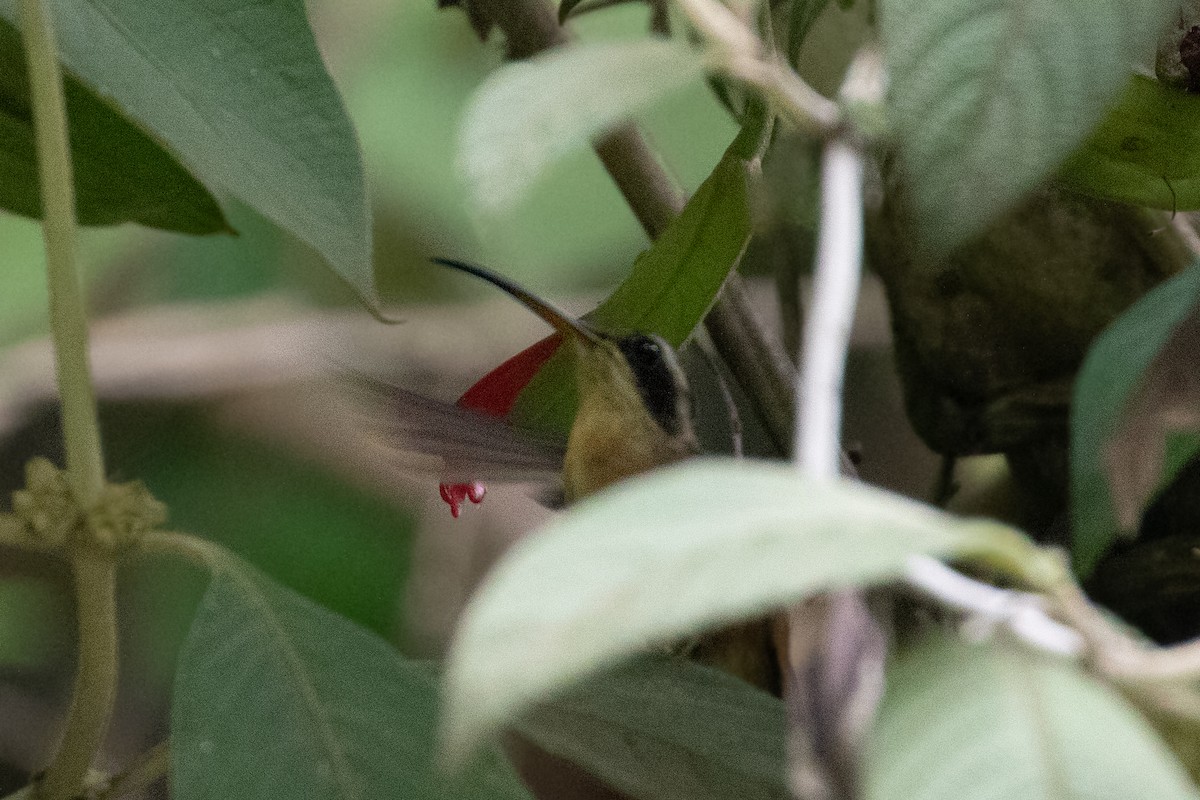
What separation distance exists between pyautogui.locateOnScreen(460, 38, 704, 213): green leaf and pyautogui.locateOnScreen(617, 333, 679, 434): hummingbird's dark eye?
1.24ft

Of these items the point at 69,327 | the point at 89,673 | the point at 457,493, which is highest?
the point at 69,327

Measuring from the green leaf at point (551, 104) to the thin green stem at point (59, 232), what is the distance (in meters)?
0.22

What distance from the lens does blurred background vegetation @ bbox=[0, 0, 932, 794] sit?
65.6 inches

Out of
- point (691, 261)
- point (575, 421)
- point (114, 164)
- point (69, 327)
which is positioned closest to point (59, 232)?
point (69, 327)

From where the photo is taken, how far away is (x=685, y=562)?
24cm

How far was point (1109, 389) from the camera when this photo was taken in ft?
1.17

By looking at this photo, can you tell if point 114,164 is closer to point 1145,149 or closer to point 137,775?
point 137,775

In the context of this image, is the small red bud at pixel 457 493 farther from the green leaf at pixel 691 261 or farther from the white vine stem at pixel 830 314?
the white vine stem at pixel 830 314

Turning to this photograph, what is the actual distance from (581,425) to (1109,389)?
1.39 ft

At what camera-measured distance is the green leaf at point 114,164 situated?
608 millimetres

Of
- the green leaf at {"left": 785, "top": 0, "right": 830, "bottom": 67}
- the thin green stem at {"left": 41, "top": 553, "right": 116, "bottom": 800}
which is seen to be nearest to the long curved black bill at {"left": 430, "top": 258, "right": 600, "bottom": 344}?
the green leaf at {"left": 785, "top": 0, "right": 830, "bottom": 67}

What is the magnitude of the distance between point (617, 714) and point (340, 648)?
0.10 metres


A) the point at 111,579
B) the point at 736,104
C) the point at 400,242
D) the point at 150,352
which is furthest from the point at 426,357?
the point at 111,579

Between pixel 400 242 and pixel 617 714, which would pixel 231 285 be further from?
pixel 617 714
